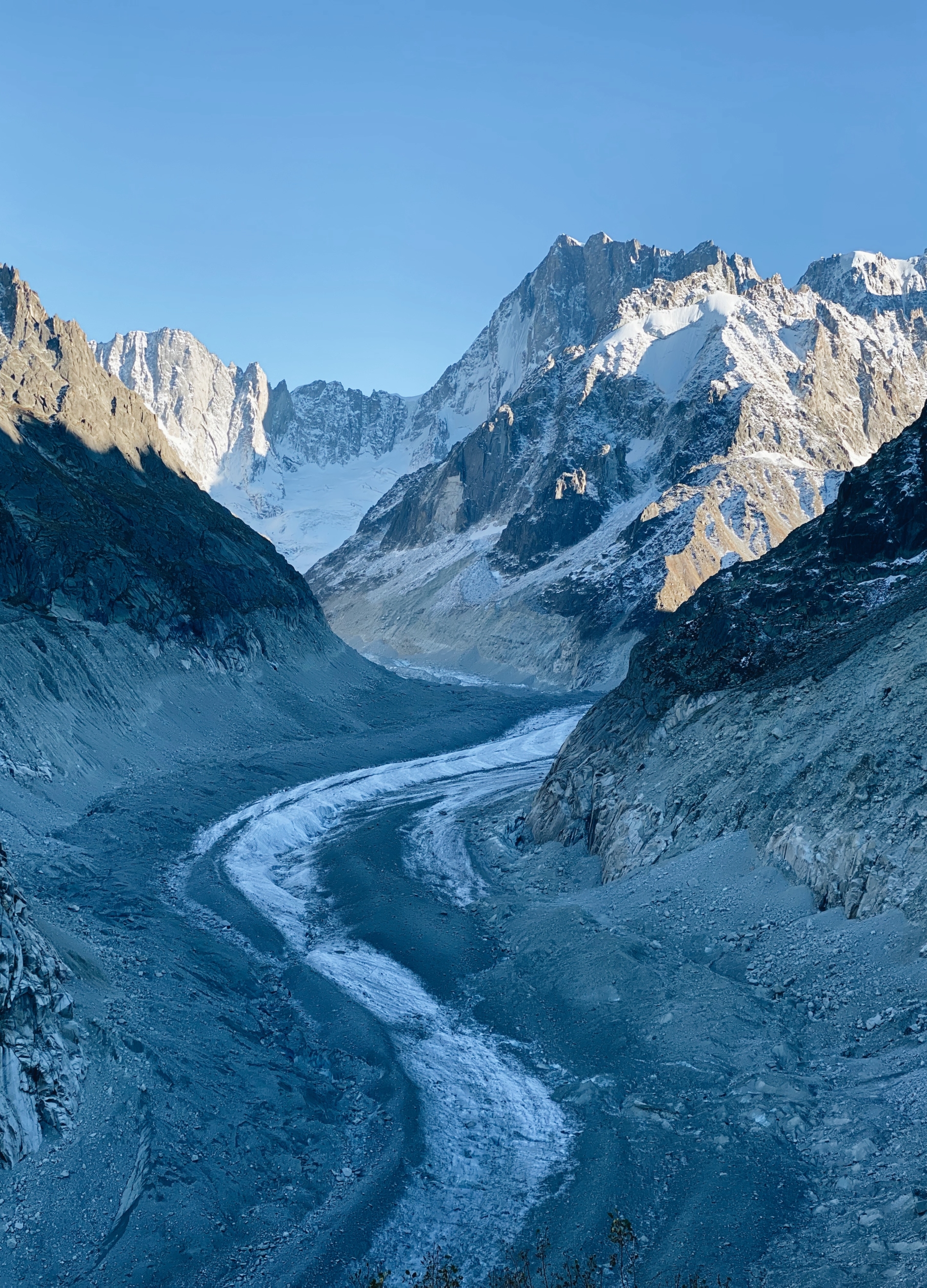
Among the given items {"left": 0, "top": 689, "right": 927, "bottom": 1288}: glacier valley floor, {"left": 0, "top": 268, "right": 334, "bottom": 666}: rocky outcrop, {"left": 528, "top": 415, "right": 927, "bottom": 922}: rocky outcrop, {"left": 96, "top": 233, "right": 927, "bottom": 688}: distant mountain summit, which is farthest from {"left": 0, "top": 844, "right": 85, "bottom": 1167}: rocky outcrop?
{"left": 96, "top": 233, "right": 927, "bottom": 688}: distant mountain summit

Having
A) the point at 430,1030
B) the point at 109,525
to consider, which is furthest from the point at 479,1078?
the point at 109,525

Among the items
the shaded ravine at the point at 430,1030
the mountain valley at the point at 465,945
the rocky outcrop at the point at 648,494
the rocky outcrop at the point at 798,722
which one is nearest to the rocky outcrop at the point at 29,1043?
the mountain valley at the point at 465,945

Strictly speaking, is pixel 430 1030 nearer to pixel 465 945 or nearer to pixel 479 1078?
pixel 479 1078

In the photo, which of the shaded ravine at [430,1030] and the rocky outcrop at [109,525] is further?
the rocky outcrop at [109,525]

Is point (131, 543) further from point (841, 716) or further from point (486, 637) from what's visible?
point (486, 637)

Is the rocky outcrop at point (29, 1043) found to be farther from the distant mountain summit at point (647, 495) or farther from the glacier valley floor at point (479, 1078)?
the distant mountain summit at point (647, 495)

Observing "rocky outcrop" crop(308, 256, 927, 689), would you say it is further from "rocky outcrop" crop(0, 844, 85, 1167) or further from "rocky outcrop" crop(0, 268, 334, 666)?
"rocky outcrop" crop(0, 844, 85, 1167)
